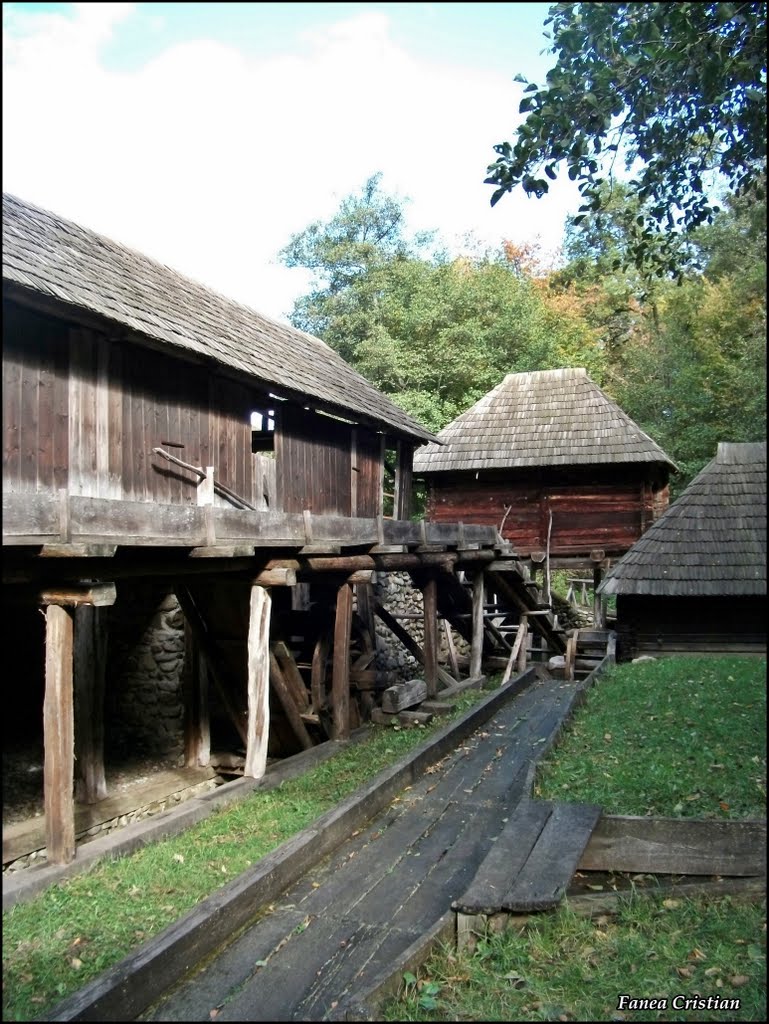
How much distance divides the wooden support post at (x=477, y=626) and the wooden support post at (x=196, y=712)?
14.4 feet

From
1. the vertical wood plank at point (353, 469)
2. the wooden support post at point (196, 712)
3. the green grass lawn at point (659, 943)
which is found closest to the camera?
the green grass lawn at point (659, 943)

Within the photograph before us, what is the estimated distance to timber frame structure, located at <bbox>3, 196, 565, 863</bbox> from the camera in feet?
16.9

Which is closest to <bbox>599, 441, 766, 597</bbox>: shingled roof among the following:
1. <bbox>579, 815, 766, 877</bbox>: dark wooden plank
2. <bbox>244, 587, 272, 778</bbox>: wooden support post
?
<bbox>579, 815, 766, 877</bbox>: dark wooden plank

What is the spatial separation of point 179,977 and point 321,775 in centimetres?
342

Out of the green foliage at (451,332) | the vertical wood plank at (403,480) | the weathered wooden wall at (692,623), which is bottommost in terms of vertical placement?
the weathered wooden wall at (692,623)

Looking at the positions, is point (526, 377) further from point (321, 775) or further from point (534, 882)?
point (534, 882)

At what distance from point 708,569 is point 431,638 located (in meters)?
7.35

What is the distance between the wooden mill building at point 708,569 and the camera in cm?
236

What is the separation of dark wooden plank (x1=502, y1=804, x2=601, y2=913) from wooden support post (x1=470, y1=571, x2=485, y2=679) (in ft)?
24.3

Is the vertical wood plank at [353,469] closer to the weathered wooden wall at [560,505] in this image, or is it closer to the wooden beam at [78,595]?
the weathered wooden wall at [560,505]

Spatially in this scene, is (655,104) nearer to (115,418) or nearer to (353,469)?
(115,418)

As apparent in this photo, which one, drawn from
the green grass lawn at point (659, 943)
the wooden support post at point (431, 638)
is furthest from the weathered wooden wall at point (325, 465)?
the green grass lawn at point (659, 943)

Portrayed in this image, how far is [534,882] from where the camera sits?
12.8 ft

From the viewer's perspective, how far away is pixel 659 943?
3475 mm
